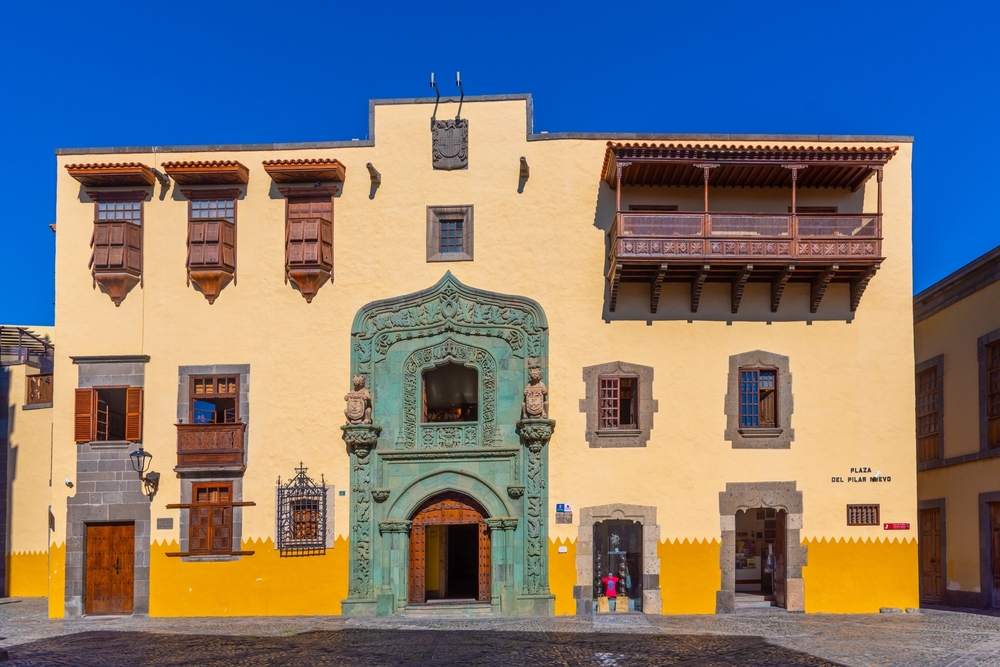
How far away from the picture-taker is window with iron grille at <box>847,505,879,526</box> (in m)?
23.9

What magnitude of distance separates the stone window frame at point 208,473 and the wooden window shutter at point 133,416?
0.89 meters

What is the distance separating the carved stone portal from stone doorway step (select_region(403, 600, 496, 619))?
32.1 feet

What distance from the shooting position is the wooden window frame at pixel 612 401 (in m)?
24.3

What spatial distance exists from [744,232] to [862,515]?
6663mm

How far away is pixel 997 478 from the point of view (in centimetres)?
2544

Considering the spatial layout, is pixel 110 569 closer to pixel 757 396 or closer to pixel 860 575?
pixel 757 396

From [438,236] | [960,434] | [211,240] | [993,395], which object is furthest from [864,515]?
[211,240]

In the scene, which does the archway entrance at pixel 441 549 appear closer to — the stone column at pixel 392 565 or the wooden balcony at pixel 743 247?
the stone column at pixel 392 565

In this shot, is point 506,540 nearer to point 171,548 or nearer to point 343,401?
point 343,401

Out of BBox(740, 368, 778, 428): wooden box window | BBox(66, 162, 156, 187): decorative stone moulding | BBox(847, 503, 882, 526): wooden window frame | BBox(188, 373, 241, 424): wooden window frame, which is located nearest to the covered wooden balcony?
BBox(740, 368, 778, 428): wooden box window

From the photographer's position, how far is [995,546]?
83.8 ft

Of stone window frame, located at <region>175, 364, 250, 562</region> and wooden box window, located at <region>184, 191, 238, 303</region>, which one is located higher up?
wooden box window, located at <region>184, 191, 238, 303</region>

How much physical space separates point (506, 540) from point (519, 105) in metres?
9.83

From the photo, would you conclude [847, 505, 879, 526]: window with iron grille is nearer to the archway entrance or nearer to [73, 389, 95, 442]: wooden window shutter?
the archway entrance
